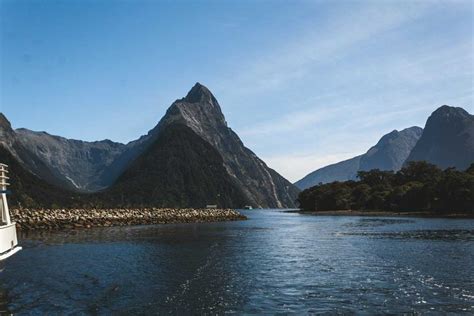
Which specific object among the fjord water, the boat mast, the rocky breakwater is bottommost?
the fjord water

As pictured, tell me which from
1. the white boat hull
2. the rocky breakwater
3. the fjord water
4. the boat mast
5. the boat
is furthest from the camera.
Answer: the rocky breakwater

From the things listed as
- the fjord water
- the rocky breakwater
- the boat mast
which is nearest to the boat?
the boat mast

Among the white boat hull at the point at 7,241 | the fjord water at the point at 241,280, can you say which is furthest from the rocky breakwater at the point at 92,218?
the white boat hull at the point at 7,241

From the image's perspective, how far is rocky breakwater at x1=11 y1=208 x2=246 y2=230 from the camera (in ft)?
269

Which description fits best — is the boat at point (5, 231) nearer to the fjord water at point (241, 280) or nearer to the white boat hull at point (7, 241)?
the white boat hull at point (7, 241)

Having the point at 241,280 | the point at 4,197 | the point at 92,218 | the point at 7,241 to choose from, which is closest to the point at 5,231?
the point at 7,241

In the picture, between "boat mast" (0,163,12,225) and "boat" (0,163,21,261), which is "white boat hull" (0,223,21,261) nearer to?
"boat" (0,163,21,261)

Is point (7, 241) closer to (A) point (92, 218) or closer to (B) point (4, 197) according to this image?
(B) point (4, 197)

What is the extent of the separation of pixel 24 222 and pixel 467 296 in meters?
75.8

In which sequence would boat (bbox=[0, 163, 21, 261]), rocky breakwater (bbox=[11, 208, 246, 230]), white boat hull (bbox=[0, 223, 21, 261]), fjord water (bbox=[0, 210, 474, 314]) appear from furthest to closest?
rocky breakwater (bbox=[11, 208, 246, 230])
boat (bbox=[0, 163, 21, 261])
white boat hull (bbox=[0, 223, 21, 261])
fjord water (bbox=[0, 210, 474, 314])

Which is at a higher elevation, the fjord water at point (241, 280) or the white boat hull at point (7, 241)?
the white boat hull at point (7, 241)

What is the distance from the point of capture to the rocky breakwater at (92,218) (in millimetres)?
82000

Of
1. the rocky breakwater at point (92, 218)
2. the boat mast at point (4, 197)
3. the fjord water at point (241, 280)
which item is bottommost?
the fjord water at point (241, 280)

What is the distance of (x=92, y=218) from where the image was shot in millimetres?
95500
